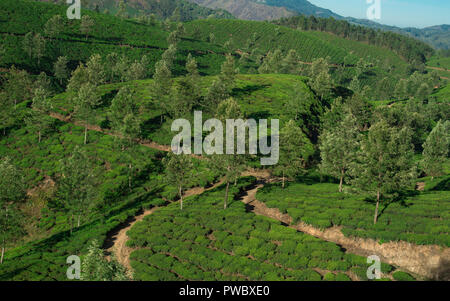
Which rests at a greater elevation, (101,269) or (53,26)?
(53,26)

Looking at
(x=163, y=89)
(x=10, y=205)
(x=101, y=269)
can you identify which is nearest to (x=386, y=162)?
(x=101, y=269)

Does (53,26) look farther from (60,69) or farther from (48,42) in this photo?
(60,69)

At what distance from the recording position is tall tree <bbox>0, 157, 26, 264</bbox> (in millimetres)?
43531

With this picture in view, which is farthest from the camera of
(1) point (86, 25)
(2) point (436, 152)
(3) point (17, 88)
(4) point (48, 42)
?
(1) point (86, 25)

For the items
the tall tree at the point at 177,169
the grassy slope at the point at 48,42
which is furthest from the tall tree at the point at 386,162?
the grassy slope at the point at 48,42

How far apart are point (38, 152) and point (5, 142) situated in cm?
1108

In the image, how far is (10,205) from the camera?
45375 millimetres

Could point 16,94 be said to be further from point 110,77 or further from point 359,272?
point 359,272

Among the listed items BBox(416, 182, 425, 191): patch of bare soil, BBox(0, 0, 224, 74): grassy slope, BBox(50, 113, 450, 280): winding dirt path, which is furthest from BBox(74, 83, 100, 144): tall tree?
BBox(0, 0, 224, 74): grassy slope

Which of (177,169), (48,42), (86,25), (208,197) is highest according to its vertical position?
(86,25)

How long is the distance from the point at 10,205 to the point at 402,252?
53.6 m

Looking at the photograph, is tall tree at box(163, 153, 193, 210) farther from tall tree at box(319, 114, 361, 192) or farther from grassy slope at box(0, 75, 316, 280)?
tall tree at box(319, 114, 361, 192)

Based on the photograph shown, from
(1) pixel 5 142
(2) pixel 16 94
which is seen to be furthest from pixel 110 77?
(1) pixel 5 142
